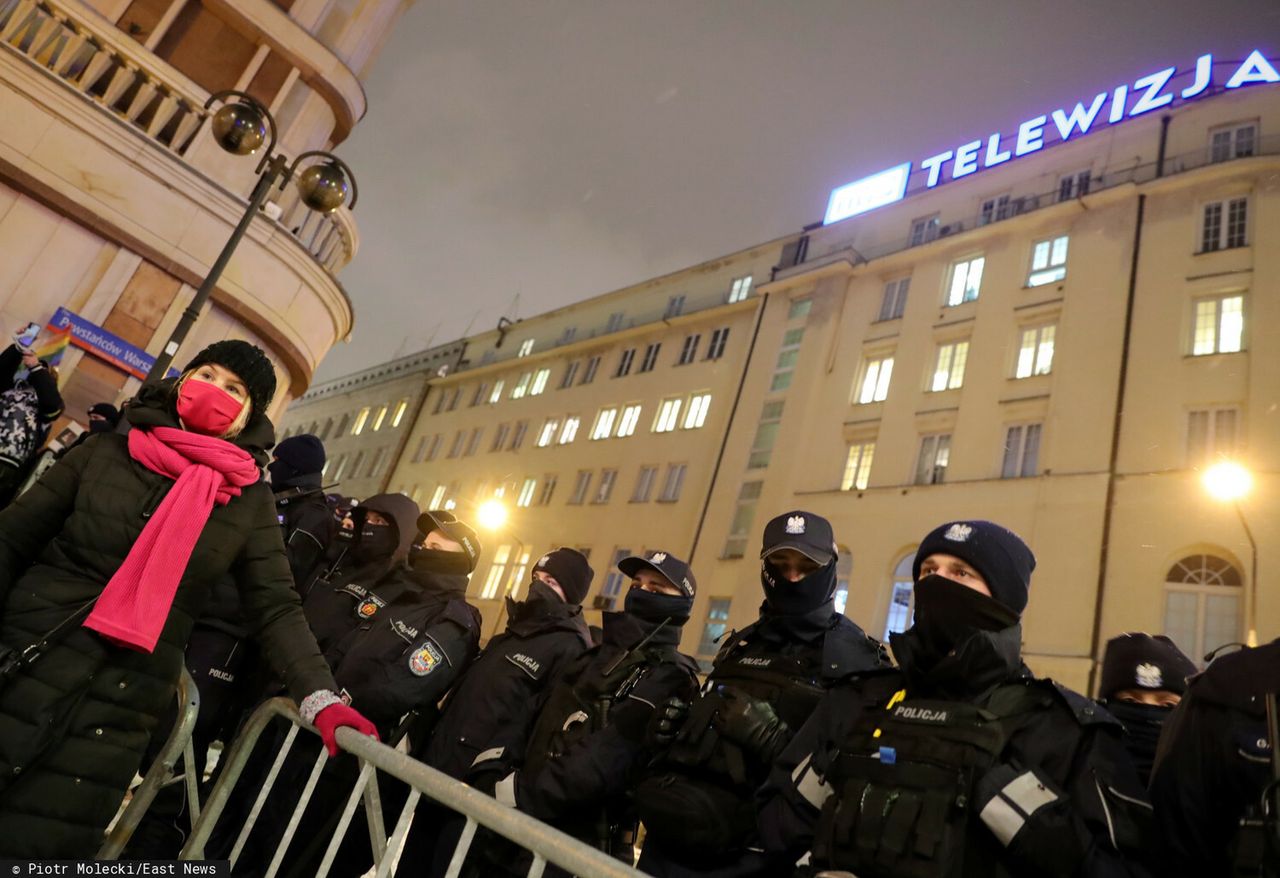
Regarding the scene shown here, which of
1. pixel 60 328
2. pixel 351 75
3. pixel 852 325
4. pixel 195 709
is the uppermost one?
pixel 852 325

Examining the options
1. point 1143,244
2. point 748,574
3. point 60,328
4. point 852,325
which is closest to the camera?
point 60,328

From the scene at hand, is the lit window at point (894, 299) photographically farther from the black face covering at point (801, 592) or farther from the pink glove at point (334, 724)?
the pink glove at point (334, 724)

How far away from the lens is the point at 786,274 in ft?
96.5

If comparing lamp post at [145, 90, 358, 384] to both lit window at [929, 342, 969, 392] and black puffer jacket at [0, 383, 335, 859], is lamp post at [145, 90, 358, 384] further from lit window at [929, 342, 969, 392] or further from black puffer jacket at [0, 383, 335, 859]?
lit window at [929, 342, 969, 392]

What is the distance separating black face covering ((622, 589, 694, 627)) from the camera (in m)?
4.11

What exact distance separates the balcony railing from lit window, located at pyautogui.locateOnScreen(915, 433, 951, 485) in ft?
61.4

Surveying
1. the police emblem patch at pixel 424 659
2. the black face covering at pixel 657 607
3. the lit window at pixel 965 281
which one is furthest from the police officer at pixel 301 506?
the lit window at pixel 965 281

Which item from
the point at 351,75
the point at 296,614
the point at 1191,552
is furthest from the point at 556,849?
the point at 1191,552

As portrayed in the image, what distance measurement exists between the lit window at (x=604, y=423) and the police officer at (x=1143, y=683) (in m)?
29.3

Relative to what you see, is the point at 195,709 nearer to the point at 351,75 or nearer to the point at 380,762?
the point at 380,762

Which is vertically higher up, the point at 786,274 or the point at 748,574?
the point at 786,274

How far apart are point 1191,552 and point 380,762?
19.0 meters

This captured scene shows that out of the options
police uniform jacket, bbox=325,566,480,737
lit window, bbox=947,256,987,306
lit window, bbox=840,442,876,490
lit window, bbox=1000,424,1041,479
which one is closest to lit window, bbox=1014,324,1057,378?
lit window, bbox=1000,424,1041,479

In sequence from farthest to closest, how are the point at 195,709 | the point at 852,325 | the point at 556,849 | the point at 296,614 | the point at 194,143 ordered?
the point at 852,325, the point at 194,143, the point at 195,709, the point at 296,614, the point at 556,849
